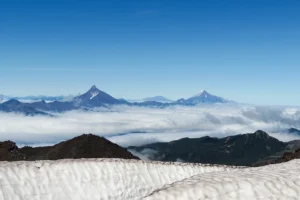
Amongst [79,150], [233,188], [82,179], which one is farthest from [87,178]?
[79,150]

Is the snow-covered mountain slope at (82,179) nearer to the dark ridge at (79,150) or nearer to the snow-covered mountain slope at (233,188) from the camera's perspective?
the snow-covered mountain slope at (233,188)

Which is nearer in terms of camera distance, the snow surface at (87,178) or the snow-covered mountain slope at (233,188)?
the snow-covered mountain slope at (233,188)

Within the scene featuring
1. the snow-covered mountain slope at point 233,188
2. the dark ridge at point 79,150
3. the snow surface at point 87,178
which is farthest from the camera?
the dark ridge at point 79,150

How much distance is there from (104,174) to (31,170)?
5.42 m

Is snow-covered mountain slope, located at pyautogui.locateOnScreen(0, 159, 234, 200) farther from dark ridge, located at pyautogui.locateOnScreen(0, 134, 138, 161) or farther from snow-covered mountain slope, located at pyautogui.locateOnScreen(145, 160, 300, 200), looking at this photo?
dark ridge, located at pyautogui.locateOnScreen(0, 134, 138, 161)

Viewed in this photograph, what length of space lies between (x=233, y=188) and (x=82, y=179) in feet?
57.7

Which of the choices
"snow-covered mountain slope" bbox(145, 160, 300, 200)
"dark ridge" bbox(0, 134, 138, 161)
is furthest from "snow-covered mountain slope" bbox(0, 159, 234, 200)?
"dark ridge" bbox(0, 134, 138, 161)

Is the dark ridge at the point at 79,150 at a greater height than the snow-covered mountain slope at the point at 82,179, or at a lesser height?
greater

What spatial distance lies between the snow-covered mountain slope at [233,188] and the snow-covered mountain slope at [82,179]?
51.8ft

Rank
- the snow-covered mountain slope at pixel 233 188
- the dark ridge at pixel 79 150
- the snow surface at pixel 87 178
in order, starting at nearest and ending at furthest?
the snow-covered mountain slope at pixel 233 188 → the snow surface at pixel 87 178 → the dark ridge at pixel 79 150

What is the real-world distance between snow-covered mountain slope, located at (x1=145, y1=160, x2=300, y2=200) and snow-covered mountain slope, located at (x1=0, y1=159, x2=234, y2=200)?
15.8 metres

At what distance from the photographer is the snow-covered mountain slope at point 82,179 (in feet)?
88.9

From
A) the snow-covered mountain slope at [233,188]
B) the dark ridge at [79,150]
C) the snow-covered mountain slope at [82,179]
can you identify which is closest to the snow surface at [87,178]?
the snow-covered mountain slope at [82,179]

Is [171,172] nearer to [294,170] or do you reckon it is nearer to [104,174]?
[104,174]
